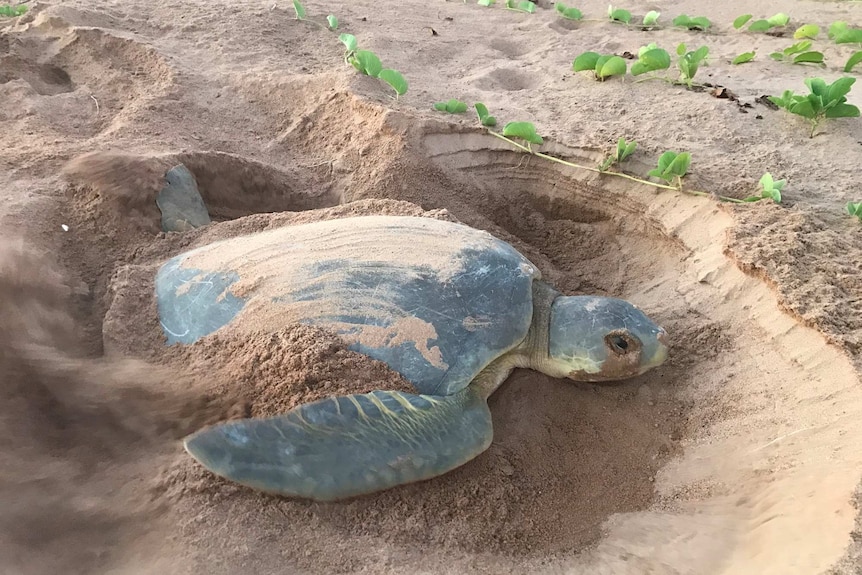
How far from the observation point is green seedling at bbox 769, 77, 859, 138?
2109 mm

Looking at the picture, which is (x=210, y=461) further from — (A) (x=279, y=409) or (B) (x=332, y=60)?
(B) (x=332, y=60)

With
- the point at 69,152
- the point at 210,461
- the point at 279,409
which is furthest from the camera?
the point at 69,152

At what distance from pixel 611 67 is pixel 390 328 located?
186 cm

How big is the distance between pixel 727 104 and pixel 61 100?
274 centimetres

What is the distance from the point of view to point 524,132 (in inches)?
83.4

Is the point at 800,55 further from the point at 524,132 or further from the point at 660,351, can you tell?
the point at 660,351

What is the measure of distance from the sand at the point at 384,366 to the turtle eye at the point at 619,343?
14 cm

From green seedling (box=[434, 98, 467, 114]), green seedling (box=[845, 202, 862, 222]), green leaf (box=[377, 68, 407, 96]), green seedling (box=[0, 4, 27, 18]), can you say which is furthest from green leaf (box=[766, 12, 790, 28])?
green seedling (box=[0, 4, 27, 18])

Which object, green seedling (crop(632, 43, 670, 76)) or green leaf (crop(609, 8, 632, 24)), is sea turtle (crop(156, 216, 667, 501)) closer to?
green seedling (crop(632, 43, 670, 76))

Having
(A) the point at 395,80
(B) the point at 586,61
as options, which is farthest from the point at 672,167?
(A) the point at 395,80

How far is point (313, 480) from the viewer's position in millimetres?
1147

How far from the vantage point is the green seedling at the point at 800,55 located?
277 cm

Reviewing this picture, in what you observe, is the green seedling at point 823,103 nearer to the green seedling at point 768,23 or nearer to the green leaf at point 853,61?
the green leaf at point 853,61

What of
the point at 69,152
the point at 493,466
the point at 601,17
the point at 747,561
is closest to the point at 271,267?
the point at 493,466
